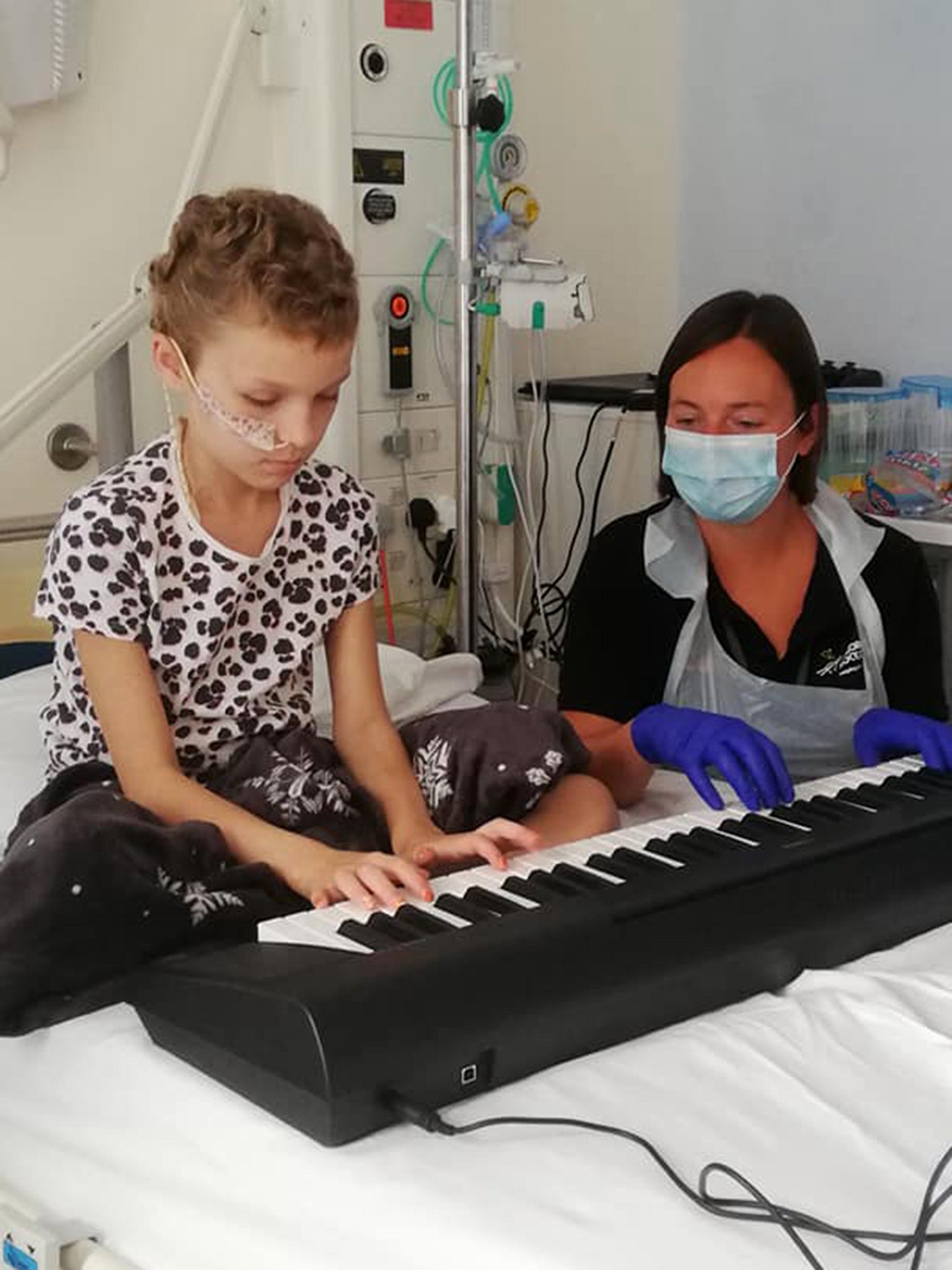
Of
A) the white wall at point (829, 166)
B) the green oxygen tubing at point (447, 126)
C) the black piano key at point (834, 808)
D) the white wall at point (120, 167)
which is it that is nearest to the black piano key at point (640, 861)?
the black piano key at point (834, 808)

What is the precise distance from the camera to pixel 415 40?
2.89 meters

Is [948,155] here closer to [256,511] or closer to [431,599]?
[431,599]

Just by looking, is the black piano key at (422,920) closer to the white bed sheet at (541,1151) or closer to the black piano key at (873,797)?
the white bed sheet at (541,1151)

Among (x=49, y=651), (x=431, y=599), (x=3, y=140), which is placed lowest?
(x=431, y=599)

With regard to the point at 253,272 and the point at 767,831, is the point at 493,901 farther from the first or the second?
the point at 253,272

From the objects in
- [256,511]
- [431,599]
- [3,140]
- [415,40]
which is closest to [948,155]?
[415,40]

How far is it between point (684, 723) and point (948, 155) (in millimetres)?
1759

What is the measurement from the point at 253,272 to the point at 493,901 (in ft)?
1.98

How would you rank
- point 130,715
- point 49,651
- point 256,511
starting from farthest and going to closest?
point 49,651 → point 256,511 → point 130,715

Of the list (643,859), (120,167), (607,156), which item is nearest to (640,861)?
(643,859)

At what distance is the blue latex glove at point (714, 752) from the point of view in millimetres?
1499

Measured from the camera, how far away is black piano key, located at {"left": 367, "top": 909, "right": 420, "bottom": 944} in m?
1.10

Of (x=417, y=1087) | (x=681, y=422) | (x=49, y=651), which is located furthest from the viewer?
(x=49, y=651)

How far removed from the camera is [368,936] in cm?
110
